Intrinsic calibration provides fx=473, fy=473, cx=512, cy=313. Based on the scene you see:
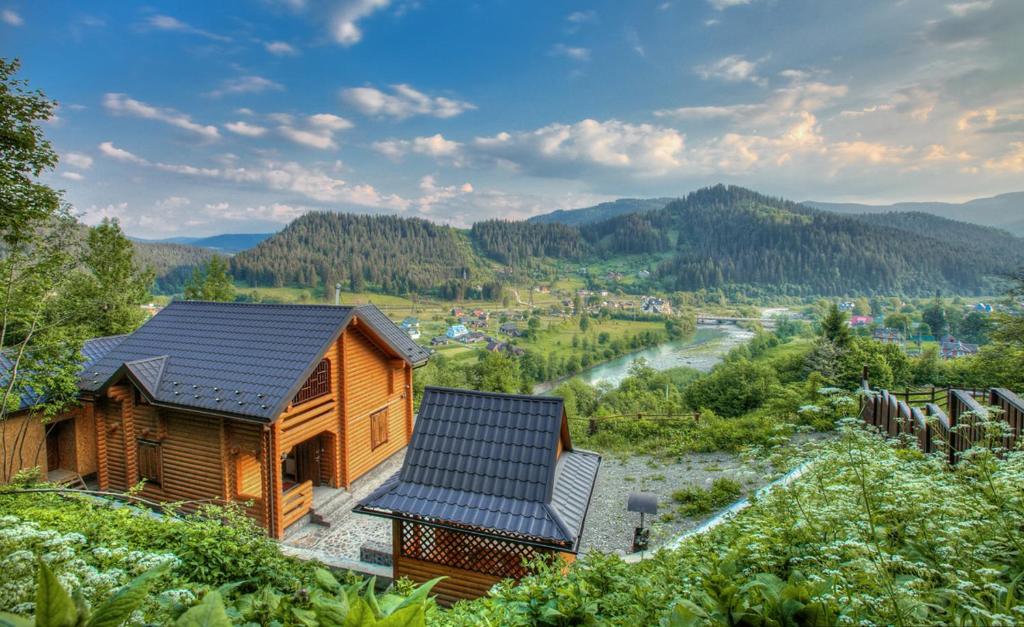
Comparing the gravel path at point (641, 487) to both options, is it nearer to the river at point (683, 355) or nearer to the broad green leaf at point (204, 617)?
the broad green leaf at point (204, 617)

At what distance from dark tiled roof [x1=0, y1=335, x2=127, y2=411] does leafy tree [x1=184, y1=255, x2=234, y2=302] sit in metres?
14.2

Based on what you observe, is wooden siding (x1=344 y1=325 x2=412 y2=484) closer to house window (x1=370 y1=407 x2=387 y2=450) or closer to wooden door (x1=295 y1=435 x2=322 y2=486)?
house window (x1=370 y1=407 x2=387 y2=450)

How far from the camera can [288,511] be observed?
360 inches

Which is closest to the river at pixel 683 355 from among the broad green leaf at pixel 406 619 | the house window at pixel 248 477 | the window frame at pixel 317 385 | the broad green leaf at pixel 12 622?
the window frame at pixel 317 385

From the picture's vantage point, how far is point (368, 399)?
11.7m

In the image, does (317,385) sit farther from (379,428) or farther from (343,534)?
(343,534)

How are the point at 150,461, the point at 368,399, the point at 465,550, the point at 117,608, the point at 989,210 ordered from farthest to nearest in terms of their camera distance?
1. the point at 989,210
2. the point at 368,399
3. the point at 150,461
4. the point at 465,550
5. the point at 117,608

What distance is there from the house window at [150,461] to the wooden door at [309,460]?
103 inches

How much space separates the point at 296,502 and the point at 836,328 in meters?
23.0

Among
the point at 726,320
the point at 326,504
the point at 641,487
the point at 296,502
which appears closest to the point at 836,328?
the point at 641,487

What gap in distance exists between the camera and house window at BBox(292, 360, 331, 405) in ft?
31.7

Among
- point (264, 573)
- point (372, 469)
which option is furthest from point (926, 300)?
point (264, 573)

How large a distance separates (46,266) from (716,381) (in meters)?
20.7

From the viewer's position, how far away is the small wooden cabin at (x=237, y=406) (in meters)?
8.88
